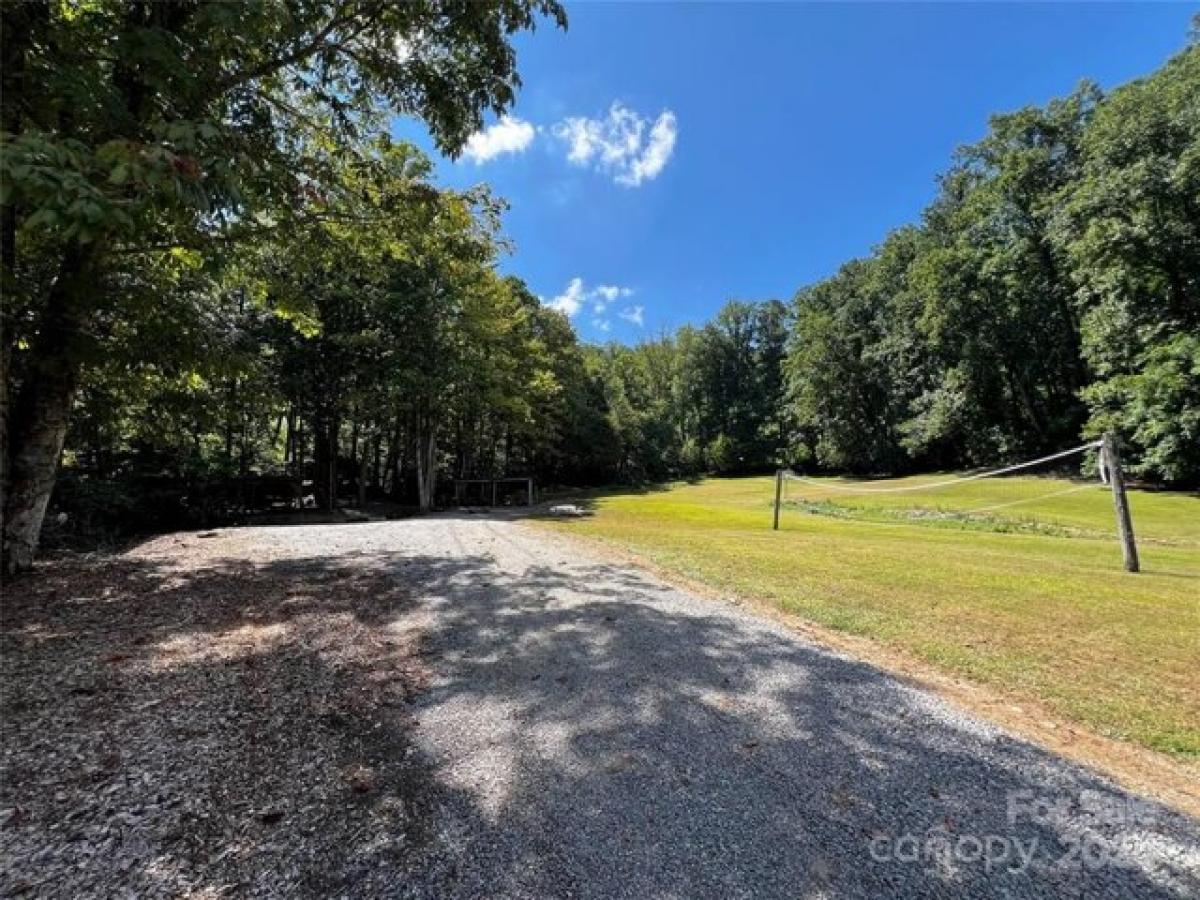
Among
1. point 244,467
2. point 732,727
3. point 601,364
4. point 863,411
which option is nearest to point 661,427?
point 601,364

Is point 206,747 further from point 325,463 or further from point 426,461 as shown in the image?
point 325,463

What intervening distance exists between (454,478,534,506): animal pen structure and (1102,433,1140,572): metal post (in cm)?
1601

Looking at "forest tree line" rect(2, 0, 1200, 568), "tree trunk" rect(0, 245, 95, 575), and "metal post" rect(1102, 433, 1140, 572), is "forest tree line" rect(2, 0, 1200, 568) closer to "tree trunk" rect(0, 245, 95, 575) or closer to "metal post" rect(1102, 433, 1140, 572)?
"tree trunk" rect(0, 245, 95, 575)

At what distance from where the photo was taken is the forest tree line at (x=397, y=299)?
14.3ft

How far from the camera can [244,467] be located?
1589cm

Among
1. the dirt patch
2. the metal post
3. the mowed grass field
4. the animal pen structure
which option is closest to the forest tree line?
the animal pen structure

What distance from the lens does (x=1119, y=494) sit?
25.4 ft

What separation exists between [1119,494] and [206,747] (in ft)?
33.8

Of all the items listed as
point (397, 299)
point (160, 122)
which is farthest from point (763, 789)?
point (397, 299)

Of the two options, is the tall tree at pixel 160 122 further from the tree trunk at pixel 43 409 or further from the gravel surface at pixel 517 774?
the gravel surface at pixel 517 774

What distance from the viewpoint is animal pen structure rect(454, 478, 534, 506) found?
69.3 ft

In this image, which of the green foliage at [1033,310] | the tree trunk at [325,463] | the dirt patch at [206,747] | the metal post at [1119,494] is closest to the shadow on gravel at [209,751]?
the dirt patch at [206,747]

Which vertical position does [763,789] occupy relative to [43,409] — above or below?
below

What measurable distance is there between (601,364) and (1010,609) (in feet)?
144
